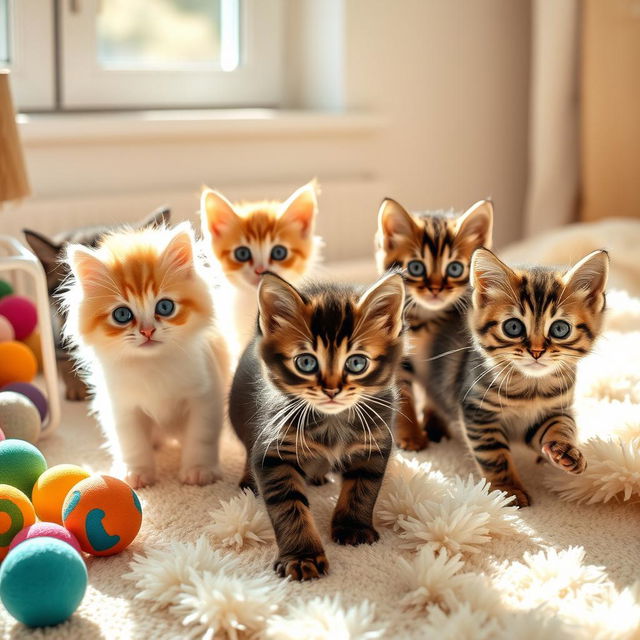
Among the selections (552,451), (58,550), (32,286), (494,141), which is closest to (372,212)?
(494,141)

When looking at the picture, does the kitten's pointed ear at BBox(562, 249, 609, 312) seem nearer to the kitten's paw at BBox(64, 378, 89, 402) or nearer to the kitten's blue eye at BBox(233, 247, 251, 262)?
the kitten's blue eye at BBox(233, 247, 251, 262)

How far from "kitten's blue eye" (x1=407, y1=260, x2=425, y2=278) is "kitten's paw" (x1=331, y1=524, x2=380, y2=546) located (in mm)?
478

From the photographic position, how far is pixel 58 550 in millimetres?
1075

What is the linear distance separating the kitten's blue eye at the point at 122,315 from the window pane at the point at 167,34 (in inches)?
48.8

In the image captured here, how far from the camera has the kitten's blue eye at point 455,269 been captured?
1.55 meters

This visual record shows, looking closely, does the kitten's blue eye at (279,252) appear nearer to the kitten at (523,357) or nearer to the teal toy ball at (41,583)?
the kitten at (523,357)

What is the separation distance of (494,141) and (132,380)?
6.28 ft

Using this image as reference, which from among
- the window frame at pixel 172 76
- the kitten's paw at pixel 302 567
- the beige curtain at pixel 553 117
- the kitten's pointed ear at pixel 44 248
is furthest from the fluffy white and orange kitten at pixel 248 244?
the beige curtain at pixel 553 117

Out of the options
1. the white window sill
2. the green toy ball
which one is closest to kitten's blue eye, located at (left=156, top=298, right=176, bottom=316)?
the green toy ball

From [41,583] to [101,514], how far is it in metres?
0.18

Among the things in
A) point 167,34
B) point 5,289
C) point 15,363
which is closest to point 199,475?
point 15,363

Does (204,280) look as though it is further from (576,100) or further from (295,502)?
(576,100)

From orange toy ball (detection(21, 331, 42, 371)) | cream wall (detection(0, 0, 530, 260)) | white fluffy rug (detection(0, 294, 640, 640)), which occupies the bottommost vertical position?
white fluffy rug (detection(0, 294, 640, 640))

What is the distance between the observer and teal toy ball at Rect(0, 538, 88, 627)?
3.42 ft
